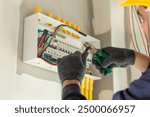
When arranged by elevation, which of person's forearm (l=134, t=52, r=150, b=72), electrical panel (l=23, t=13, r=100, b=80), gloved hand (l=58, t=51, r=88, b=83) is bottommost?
gloved hand (l=58, t=51, r=88, b=83)

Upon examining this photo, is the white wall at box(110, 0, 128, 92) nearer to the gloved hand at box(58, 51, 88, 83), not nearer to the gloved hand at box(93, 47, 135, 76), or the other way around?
the gloved hand at box(93, 47, 135, 76)

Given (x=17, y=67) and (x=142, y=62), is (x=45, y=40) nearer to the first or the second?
(x=17, y=67)

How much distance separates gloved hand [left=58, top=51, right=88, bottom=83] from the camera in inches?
43.6

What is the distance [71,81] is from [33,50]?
2.45 feet

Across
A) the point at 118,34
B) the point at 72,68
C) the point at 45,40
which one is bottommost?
the point at 72,68

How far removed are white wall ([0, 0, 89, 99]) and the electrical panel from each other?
0.15 ft

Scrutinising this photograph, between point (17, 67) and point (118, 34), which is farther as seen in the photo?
point (118, 34)

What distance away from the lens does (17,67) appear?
5.75 feet

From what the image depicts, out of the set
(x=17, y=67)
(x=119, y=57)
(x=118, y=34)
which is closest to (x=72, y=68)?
(x=119, y=57)

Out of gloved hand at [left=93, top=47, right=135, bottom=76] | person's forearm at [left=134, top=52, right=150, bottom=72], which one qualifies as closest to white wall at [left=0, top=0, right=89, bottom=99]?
gloved hand at [left=93, top=47, right=135, bottom=76]

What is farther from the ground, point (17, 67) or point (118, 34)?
point (118, 34)

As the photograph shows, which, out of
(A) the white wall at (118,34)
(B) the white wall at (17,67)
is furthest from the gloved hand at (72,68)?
(A) the white wall at (118,34)

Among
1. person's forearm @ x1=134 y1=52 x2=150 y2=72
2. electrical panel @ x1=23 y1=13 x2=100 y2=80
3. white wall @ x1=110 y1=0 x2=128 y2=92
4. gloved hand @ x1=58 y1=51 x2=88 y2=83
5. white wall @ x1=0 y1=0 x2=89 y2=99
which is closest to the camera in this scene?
gloved hand @ x1=58 y1=51 x2=88 y2=83

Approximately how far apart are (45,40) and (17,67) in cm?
25
